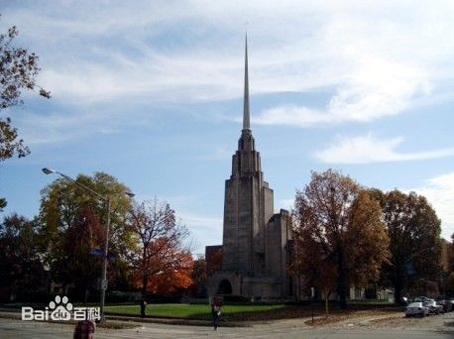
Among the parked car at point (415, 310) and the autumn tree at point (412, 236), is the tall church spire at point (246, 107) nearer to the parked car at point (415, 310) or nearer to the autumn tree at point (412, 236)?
the autumn tree at point (412, 236)

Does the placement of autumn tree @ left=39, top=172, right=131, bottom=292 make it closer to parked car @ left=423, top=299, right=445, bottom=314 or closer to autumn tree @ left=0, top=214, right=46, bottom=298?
autumn tree @ left=0, top=214, right=46, bottom=298

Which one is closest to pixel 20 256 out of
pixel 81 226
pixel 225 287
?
pixel 81 226

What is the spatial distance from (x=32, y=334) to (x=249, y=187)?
57.4 meters

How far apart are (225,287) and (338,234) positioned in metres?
28.9

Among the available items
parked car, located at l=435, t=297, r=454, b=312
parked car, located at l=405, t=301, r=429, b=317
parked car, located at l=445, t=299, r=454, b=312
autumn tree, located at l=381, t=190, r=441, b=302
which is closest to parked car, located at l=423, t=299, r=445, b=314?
parked car, located at l=435, t=297, r=454, b=312

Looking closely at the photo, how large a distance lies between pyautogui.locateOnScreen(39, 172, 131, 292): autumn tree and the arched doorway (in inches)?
720

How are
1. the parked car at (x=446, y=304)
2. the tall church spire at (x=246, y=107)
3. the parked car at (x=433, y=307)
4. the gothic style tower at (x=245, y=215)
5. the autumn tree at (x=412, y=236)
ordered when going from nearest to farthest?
the parked car at (x=433, y=307)
the parked car at (x=446, y=304)
the autumn tree at (x=412, y=236)
the gothic style tower at (x=245, y=215)
the tall church spire at (x=246, y=107)

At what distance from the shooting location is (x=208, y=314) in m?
41.0

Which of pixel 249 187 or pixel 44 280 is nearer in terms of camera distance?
pixel 44 280

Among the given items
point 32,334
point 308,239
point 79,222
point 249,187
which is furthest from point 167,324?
point 249,187

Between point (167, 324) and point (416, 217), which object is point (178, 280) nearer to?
point (167, 324)

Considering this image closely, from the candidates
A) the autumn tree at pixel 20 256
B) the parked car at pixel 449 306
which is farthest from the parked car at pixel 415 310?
the autumn tree at pixel 20 256

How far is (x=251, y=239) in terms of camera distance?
77.2 meters

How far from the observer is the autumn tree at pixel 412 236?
6262 cm
